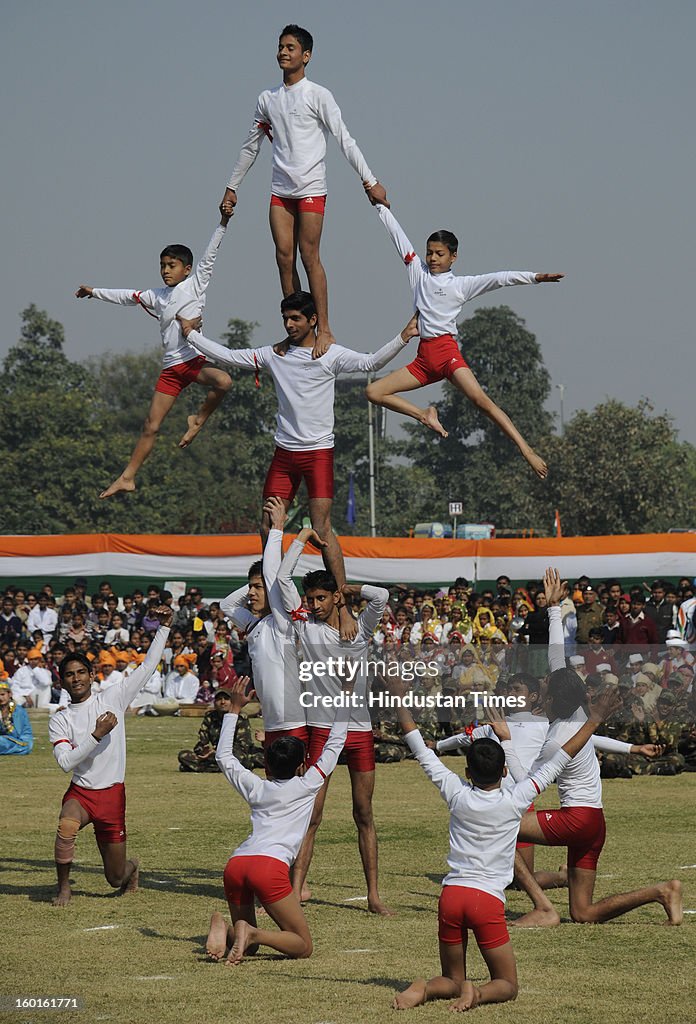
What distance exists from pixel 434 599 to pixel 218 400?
1292 centimetres

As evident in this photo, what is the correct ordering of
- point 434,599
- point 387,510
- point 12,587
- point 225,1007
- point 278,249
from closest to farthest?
point 225,1007 → point 278,249 → point 434,599 → point 12,587 → point 387,510

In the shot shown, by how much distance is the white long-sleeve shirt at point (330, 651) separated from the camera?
10.2m

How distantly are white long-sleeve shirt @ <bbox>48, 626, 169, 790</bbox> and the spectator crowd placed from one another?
3946 millimetres

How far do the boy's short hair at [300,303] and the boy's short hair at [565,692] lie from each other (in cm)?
321

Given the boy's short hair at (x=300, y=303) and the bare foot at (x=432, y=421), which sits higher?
the boy's short hair at (x=300, y=303)

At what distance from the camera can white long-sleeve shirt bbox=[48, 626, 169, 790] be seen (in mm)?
10398

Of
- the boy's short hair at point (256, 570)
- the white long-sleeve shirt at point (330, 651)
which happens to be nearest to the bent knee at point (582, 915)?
the white long-sleeve shirt at point (330, 651)

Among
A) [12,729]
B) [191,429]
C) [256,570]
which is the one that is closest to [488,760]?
[256,570]

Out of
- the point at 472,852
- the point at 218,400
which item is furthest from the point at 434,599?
the point at 472,852

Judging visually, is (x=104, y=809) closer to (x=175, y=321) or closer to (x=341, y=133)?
(x=175, y=321)

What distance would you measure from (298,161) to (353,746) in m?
4.30

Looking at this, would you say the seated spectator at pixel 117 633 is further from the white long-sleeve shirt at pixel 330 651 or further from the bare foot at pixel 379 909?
the bare foot at pixel 379 909

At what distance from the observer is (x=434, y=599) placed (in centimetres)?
2405

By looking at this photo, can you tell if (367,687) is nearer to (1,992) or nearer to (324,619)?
(324,619)
